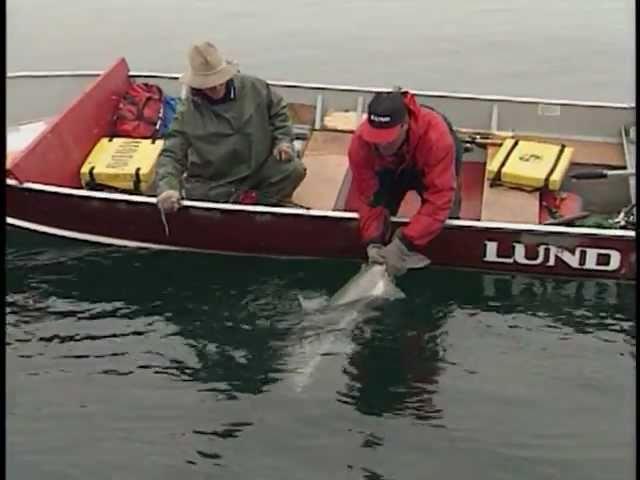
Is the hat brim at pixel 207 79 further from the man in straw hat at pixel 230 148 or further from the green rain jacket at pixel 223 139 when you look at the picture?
the green rain jacket at pixel 223 139

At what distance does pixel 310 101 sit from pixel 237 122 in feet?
6.51

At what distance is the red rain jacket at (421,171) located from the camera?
7.10 metres

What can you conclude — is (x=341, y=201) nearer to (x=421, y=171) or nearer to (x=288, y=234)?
(x=288, y=234)

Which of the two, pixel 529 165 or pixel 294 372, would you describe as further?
pixel 529 165

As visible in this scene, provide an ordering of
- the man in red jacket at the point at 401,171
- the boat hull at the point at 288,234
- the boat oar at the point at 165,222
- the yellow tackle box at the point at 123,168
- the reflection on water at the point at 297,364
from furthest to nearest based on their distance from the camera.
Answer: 1. the yellow tackle box at the point at 123,168
2. the boat oar at the point at 165,222
3. the boat hull at the point at 288,234
4. the man in red jacket at the point at 401,171
5. the reflection on water at the point at 297,364

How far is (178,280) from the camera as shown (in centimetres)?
815

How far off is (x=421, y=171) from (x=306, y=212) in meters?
0.93

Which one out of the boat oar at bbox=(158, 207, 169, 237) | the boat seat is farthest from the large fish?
the boat oar at bbox=(158, 207, 169, 237)

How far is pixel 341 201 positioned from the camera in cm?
851

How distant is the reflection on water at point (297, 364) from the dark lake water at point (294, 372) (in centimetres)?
1

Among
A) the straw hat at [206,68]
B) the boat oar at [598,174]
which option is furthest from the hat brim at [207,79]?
the boat oar at [598,174]

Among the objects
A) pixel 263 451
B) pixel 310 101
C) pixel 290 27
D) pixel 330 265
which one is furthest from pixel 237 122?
pixel 290 27

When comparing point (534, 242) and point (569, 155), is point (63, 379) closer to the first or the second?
point (534, 242)

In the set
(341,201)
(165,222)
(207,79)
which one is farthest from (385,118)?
(165,222)
